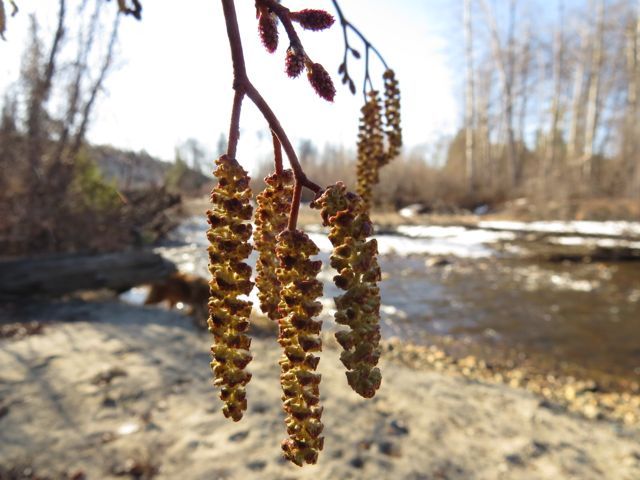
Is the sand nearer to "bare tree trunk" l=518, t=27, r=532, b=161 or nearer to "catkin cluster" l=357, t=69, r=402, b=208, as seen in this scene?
"catkin cluster" l=357, t=69, r=402, b=208

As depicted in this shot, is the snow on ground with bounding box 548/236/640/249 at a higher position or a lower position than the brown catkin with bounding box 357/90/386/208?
lower

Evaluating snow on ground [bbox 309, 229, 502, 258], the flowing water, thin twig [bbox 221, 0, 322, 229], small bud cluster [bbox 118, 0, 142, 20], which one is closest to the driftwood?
the flowing water

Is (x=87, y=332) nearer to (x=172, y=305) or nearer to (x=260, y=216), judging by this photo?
(x=172, y=305)

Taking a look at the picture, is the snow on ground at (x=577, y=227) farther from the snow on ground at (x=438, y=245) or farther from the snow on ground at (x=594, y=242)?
the snow on ground at (x=438, y=245)

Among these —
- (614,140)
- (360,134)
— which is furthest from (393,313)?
(614,140)

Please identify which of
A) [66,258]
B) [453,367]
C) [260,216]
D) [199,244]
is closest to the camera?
[260,216]

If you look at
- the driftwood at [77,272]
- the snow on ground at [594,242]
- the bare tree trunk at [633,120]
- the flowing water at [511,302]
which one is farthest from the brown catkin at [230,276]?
the bare tree trunk at [633,120]
